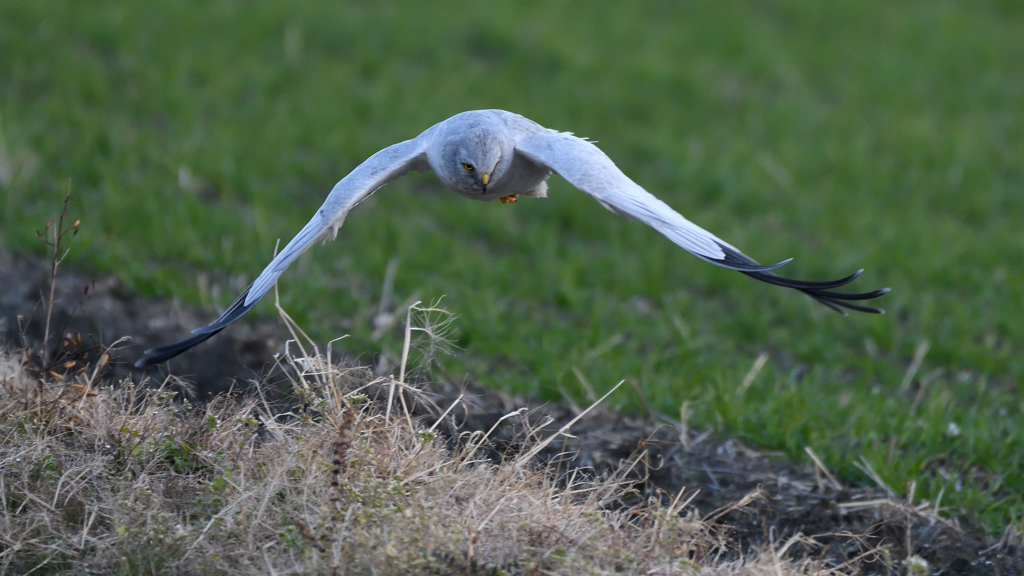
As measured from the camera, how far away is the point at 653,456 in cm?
435

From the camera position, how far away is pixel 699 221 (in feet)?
23.0

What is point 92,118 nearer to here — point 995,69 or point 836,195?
point 836,195

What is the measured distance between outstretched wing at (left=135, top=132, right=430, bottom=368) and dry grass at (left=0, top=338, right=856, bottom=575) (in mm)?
341

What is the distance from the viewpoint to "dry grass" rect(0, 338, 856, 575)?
10.0 ft

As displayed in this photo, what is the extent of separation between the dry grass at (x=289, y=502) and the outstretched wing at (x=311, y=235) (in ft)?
1.12

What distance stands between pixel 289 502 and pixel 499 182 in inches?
63.8

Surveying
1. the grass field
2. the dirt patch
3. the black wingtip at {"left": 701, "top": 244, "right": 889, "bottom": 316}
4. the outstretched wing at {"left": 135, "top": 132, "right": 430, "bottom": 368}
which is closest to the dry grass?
the dirt patch

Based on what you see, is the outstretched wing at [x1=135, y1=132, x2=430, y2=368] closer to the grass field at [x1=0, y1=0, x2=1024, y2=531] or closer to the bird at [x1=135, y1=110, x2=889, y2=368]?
the bird at [x1=135, y1=110, x2=889, y2=368]

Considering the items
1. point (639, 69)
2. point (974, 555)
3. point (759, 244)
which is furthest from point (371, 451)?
point (639, 69)

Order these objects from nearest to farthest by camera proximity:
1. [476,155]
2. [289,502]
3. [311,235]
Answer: [289,502]
[311,235]
[476,155]

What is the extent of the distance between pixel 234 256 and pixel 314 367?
2706mm

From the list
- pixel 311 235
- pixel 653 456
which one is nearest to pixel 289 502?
pixel 311 235

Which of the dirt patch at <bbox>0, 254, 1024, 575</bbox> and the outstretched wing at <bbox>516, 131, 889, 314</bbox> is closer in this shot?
the outstretched wing at <bbox>516, 131, 889, 314</bbox>

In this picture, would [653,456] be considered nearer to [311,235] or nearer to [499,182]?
[499,182]
